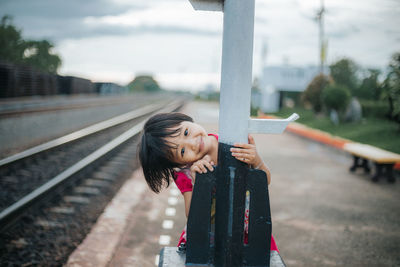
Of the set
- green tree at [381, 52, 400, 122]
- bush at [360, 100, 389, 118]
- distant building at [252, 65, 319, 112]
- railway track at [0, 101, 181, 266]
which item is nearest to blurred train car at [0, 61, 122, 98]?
railway track at [0, 101, 181, 266]

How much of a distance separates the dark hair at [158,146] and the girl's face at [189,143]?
0.9 inches

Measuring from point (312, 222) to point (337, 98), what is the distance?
493 inches

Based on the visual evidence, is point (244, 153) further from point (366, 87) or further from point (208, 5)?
point (366, 87)

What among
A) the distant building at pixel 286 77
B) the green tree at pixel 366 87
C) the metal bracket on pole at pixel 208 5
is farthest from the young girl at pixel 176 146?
the distant building at pixel 286 77

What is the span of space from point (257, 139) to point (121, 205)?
7.07m

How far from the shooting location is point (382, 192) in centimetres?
512

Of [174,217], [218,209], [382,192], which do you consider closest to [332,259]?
[174,217]

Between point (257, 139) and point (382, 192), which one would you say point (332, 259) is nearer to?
point (382, 192)

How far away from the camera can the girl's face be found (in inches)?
64.4

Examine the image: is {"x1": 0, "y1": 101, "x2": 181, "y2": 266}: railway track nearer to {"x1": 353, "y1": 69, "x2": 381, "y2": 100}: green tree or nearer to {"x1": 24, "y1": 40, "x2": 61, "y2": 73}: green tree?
{"x1": 353, "y1": 69, "x2": 381, "y2": 100}: green tree

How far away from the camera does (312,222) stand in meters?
3.79

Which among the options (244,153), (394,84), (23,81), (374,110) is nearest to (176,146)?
(244,153)

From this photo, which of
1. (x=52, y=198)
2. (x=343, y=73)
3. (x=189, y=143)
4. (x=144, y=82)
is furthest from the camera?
(x=144, y=82)

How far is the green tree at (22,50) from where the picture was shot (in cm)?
5872
